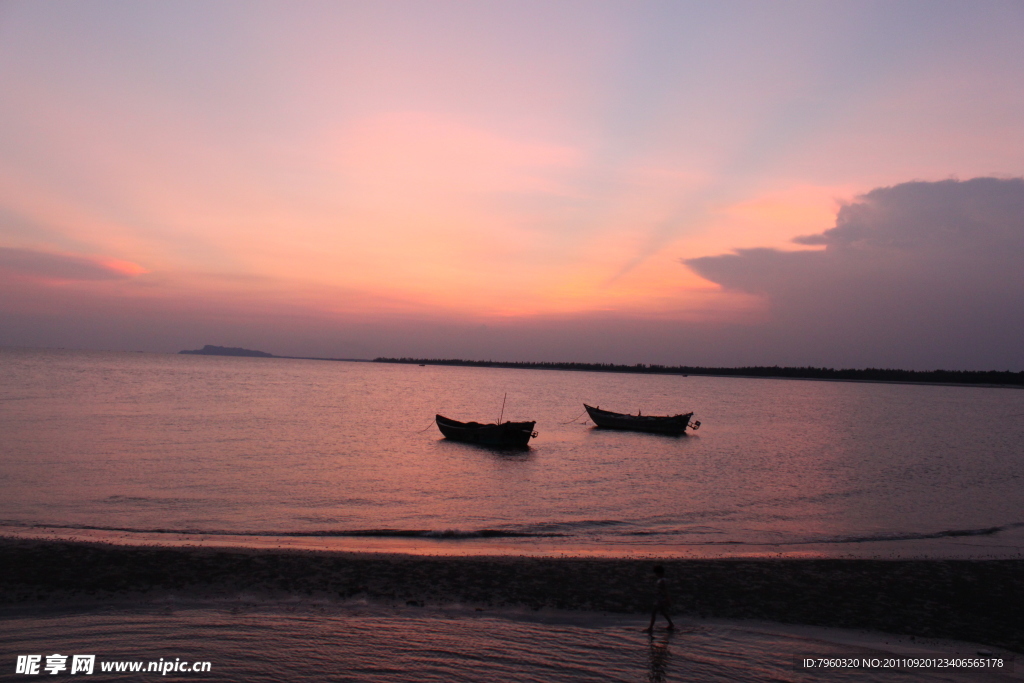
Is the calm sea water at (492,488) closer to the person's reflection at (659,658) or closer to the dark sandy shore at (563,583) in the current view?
the dark sandy shore at (563,583)

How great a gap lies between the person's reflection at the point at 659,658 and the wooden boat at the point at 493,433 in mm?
30180

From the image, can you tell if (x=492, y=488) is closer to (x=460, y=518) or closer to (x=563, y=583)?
(x=460, y=518)

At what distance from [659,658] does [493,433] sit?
32.2 meters

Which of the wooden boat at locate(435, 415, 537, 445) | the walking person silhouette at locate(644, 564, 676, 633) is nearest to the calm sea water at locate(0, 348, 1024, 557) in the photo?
the wooden boat at locate(435, 415, 537, 445)

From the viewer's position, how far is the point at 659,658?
32.8 feet

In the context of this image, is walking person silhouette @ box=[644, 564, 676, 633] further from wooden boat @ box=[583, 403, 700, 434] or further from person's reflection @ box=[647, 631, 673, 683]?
wooden boat @ box=[583, 403, 700, 434]

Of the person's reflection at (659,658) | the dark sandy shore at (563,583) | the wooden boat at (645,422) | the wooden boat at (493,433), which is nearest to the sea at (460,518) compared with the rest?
the person's reflection at (659,658)

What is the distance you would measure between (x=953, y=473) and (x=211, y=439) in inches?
1703

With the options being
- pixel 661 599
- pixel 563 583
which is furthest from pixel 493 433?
pixel 661 599

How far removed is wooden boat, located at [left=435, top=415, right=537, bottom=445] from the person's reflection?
3018cm

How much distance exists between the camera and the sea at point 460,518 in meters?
9.84

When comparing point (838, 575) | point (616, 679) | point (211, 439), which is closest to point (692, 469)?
point (838, 575)

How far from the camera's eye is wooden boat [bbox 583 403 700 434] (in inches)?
2095

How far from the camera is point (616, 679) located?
30.3 ft
